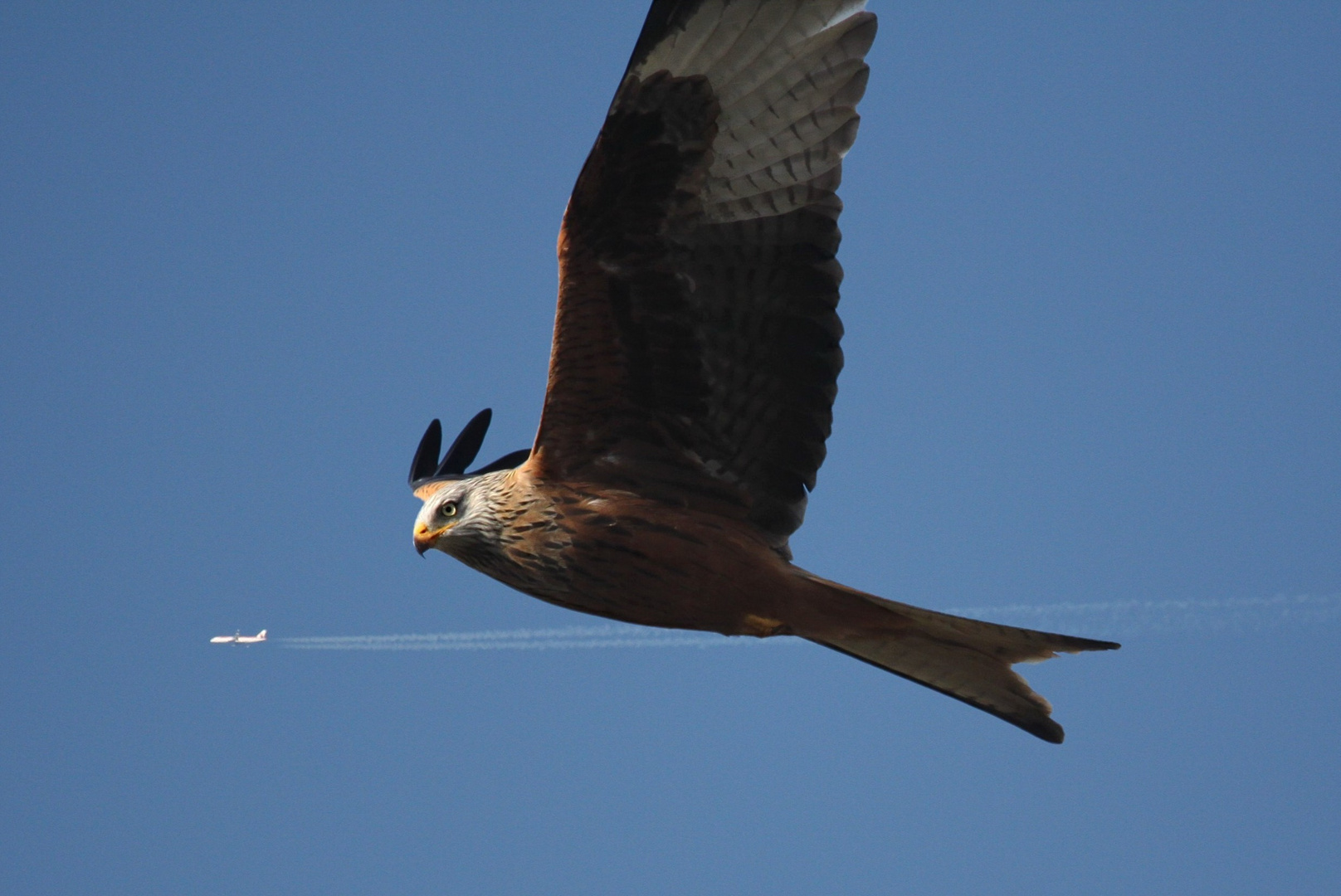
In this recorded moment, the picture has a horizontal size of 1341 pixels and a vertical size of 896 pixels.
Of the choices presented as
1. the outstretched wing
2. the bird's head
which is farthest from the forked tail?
the bird's head

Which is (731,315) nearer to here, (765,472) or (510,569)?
(765,472)

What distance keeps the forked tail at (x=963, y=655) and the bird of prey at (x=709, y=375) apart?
0.04 ft

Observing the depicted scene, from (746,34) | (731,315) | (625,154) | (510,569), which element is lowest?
(510,569)

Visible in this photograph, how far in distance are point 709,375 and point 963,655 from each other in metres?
1.74

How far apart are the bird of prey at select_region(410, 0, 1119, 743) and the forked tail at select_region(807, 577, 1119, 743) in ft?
0.04

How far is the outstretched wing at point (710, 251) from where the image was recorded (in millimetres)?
6875

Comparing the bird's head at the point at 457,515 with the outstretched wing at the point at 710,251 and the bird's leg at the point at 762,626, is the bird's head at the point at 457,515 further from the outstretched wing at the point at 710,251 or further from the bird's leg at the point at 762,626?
the bird's leg at the point at 762,626

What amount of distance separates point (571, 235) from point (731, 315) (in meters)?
0.81

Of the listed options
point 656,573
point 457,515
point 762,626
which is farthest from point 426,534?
point 762,626

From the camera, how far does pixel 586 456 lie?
24.4 feet

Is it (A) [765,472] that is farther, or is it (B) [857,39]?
(A) [765,472]

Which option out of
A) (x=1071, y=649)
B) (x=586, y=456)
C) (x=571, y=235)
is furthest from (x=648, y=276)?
(x=1071, y=649)

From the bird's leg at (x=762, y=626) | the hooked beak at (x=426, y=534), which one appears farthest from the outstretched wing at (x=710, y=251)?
the bird's leg at (x=762, y=626)

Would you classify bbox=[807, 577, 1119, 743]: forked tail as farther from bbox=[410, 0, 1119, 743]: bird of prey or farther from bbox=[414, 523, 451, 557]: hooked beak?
bbox=[414, 523, 451, 557]: hooked beak
